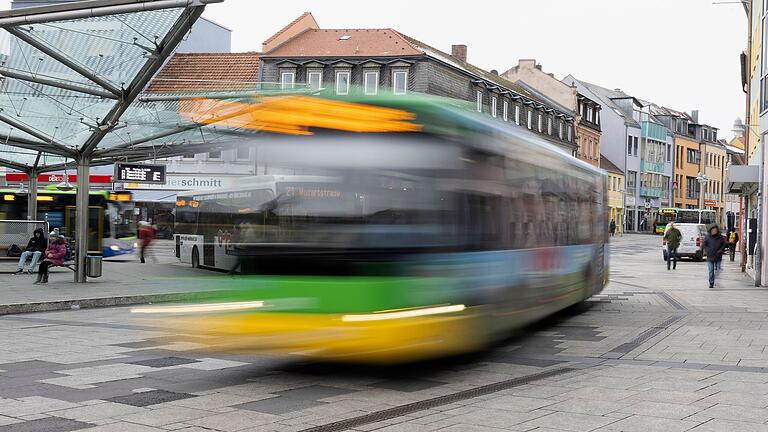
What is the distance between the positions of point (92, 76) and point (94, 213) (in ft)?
68.8

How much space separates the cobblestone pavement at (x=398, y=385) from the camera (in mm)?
7766

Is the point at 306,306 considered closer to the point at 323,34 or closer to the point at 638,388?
the point at 638,388

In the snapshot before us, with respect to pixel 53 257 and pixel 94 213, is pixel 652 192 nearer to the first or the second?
pixel 94 213

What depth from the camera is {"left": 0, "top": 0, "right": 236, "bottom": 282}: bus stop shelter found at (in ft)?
54.9

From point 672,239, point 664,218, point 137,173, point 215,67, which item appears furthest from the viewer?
point 664,218

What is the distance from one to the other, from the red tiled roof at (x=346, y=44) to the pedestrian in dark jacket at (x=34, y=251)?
34.4m

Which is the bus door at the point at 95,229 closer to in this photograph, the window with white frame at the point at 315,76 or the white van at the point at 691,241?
the window with white frame at the point at 315,76

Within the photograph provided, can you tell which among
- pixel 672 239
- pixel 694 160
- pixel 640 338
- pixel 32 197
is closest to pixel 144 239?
pixel 32 197

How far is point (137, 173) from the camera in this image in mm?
29359

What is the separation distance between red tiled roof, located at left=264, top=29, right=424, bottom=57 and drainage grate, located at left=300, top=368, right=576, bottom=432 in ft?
164

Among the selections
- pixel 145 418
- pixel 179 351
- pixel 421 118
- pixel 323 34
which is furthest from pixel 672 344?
pixel 323 34

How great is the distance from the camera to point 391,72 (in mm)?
59594

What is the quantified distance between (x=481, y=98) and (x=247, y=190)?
58003 mm

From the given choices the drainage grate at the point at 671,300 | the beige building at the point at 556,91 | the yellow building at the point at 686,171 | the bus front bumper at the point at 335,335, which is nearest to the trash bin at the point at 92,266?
the drainage grate at the point at 671,300
